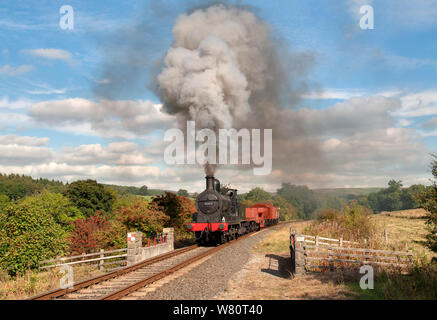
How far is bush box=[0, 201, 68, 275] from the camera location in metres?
14.0

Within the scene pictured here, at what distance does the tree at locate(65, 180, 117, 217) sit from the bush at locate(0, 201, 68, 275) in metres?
38.2

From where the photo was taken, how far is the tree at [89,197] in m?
53.2

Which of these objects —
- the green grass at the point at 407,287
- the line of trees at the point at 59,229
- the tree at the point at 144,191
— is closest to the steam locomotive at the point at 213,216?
the line of trees at the point at 59,229

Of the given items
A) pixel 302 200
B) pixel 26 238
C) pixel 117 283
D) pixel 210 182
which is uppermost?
pixel 210 182

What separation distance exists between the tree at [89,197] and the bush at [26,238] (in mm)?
38229

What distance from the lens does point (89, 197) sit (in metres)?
54.3

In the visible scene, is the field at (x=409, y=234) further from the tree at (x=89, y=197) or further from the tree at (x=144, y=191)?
the tree at (x=144, y=191)

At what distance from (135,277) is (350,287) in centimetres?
700

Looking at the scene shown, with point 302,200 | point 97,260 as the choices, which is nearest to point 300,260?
point 97,260

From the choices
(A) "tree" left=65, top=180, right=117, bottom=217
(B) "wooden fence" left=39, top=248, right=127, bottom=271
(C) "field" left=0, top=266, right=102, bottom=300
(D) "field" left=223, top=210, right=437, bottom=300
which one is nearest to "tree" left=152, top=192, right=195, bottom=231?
(B) "wooden fence" left=39, top=248, right=127, bottom=271

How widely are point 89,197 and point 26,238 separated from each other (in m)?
41.9

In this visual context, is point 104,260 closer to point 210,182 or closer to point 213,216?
point 213,216
